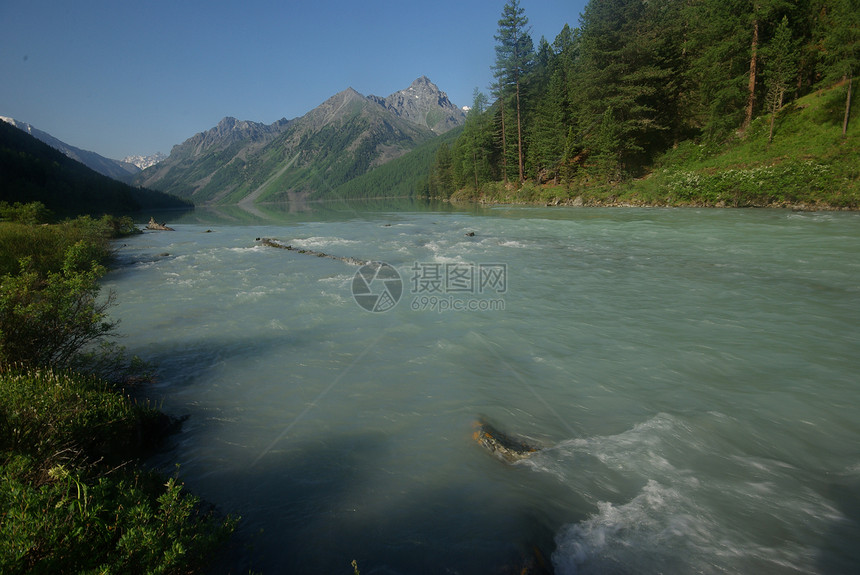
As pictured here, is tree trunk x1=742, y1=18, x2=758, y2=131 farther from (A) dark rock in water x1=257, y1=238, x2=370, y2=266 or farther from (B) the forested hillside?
(A) dark rock in water x1=257, y1=238, x2=370, y2=266

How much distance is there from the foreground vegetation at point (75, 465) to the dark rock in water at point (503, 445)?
3.33 metres

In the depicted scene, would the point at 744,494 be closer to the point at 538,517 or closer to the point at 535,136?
the point at 538,517

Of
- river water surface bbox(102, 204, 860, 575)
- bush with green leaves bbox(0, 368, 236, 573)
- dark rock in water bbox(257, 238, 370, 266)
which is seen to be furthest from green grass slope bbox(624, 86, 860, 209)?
bush with green leaves bbox(0, 368, 236, 573)

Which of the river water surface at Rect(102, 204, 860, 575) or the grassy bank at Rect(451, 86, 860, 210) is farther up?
the grassy bank at Rect(451, 86, 860, 210)

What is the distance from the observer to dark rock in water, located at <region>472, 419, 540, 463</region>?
506 centimetres

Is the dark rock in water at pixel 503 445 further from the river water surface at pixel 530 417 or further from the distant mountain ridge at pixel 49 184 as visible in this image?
the distant mountain ridge at pixel 49 184

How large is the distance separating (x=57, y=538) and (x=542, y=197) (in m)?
56.8

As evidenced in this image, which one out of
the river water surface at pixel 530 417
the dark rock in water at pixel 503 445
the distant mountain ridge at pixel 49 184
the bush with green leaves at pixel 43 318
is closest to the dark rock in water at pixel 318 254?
the river water surface at pixel 530 417

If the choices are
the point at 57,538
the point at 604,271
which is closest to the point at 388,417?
the point at 57,538

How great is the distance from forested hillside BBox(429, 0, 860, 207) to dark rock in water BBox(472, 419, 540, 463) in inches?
1425

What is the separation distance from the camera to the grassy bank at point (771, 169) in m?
25.4

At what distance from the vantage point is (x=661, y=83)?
48344 millimetres

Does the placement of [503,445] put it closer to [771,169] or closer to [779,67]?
[771,169]

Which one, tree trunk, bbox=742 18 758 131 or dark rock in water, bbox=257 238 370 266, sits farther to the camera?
tree trunk, bbox=742 18 758 131
